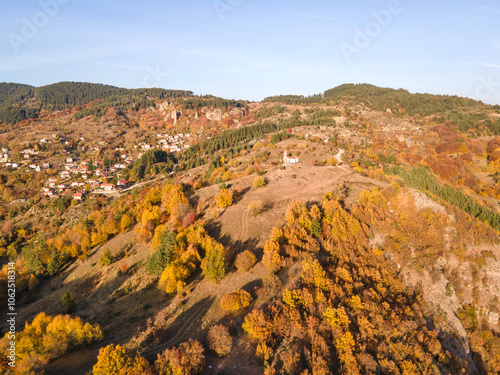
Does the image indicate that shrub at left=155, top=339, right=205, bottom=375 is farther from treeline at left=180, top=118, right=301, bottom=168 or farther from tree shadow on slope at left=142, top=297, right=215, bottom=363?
treeline at left=180, top=118, right=301, bottom=168

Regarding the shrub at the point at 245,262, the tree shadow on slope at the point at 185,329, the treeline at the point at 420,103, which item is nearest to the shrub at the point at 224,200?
the shrub at the point at 245,262

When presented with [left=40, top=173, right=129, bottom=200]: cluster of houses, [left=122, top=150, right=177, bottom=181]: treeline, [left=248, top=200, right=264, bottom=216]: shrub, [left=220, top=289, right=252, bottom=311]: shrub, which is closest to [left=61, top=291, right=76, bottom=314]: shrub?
[left=220, top=289, right=252, bottom=311]: shrub

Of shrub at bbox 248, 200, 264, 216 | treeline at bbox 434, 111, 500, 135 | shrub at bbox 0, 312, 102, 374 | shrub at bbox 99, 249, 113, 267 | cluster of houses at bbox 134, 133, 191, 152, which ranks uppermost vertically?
treeline at bbox 434, 111, 500, 135

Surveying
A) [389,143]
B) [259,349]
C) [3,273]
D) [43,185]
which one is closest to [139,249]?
[3,273]

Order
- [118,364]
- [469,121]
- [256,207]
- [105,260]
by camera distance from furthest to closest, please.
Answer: [469,121] → [256,207] → [105,260] → [118,364]

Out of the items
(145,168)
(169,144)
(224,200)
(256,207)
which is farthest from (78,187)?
(256,207)

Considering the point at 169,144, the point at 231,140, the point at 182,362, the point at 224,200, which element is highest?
the point at 231,140

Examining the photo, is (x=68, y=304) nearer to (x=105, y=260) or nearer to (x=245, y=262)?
(x=105, y=260)

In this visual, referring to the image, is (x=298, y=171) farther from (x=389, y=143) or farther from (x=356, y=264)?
(x=389, y=143)
